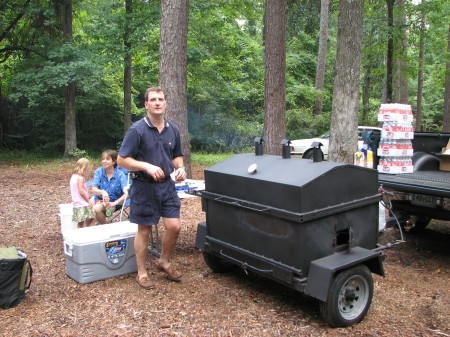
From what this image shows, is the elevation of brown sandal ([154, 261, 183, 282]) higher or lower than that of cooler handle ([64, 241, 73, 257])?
lower

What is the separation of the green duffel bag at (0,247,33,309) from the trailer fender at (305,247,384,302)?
7.46 ft

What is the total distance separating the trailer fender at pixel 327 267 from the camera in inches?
117

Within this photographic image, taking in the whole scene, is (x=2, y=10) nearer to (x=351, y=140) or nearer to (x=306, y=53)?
(x=351, y=140)

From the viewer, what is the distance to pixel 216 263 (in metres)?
4.18

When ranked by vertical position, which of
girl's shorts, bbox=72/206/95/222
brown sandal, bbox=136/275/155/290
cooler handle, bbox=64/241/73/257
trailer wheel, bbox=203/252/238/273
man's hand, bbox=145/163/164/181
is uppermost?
man's hand, bbox=145/163/164/181

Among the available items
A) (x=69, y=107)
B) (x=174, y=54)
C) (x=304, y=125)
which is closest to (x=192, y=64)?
(x=69, y=107)

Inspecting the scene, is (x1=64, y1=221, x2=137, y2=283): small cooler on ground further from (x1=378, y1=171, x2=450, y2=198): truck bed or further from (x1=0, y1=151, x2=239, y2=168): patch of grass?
(x1=0, y1=151, x2=239, y2=168): patch of grass

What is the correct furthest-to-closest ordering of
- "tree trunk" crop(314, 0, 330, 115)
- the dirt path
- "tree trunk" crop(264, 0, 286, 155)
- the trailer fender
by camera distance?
"tree trunk" crop(314, 0, 330, 115)
"tree trunk" crop(264, 0, 286, 155)
the dirt path
the trailer fender

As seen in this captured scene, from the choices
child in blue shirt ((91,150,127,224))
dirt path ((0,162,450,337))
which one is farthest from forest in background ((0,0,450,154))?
child in blue shirt ((91,150,127,224))

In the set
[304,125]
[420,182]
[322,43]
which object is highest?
[322,43]

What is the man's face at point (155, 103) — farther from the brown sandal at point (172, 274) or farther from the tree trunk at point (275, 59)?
the tree trunk at point (275, 59)

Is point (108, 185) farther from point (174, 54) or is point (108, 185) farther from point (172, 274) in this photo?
point (174, 54)

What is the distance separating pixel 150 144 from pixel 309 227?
158 cm

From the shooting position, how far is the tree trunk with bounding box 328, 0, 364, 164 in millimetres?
7180
